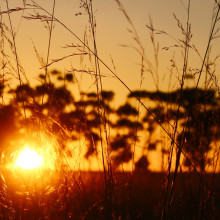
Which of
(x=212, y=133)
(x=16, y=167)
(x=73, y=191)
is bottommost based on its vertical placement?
(x=73, y=191)

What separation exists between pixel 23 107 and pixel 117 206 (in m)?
0.71

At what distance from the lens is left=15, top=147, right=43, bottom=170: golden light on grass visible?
206 centimetres

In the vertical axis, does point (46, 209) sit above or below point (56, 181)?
below

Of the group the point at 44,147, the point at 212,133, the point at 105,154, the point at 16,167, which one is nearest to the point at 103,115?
the point at 105,154

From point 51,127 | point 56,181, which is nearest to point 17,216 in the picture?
point 56,181

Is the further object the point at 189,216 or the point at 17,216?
the point at 189,216

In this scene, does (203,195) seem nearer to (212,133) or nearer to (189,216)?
(189,216)

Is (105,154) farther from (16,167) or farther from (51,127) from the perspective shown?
(16,167)

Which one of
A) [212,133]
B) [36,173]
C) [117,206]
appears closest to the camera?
[117,206]

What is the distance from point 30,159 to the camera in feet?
6.67

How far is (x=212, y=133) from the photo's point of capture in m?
2.26

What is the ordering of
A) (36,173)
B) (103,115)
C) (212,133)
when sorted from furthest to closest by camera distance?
(212,133), (36,173), (103,115)

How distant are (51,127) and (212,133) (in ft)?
3.05

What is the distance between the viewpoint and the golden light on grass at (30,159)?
2.06 meters
